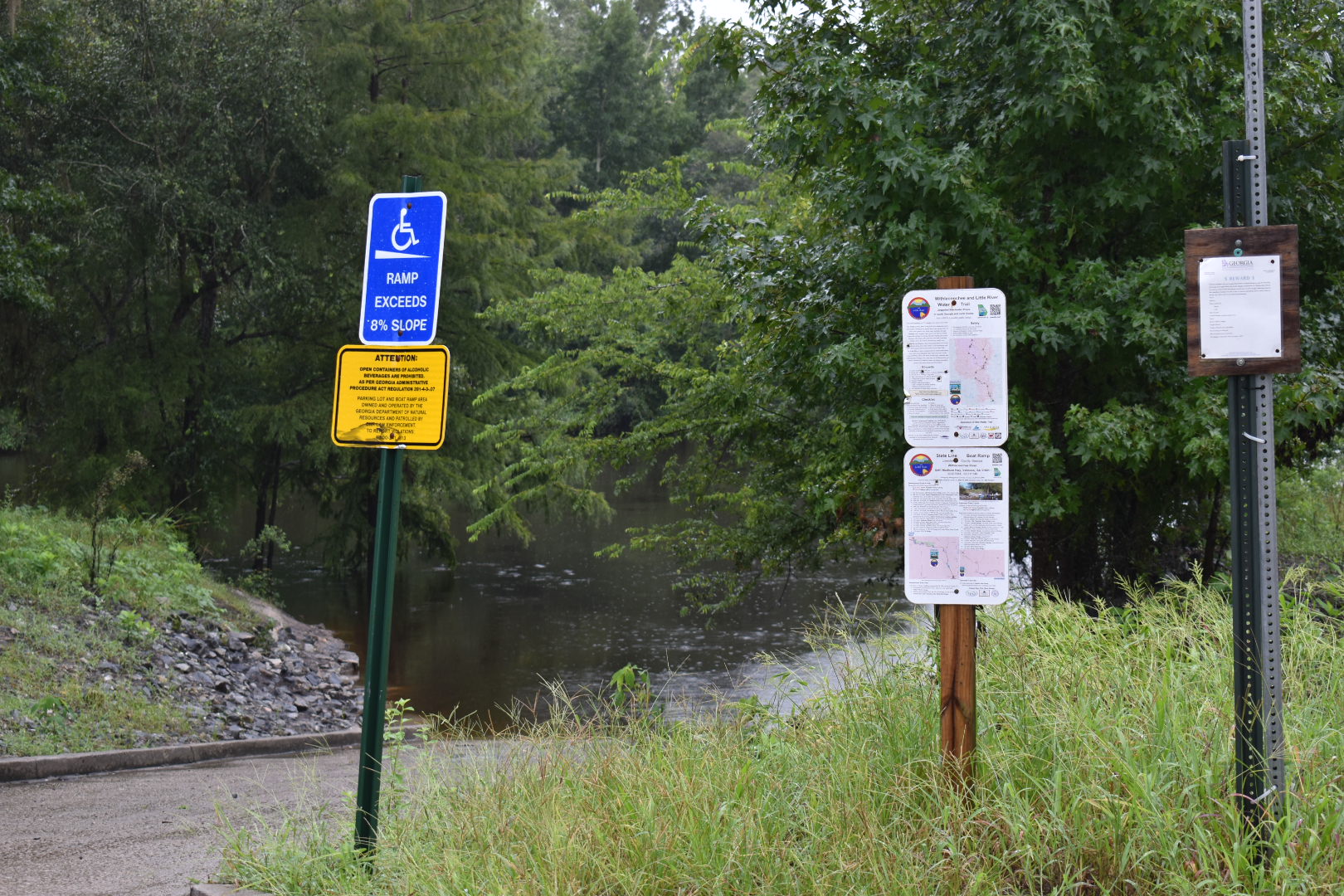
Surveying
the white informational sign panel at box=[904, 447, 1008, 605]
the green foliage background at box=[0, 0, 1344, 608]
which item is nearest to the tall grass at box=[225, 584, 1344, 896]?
the white informational sign panel at box=[904, 447, 1008, 605]

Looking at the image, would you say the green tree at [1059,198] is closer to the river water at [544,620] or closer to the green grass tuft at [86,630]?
the river water at [544,620]

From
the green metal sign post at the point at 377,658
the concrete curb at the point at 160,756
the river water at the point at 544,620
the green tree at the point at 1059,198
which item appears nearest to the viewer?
the green metal sign post at the point at 377,658

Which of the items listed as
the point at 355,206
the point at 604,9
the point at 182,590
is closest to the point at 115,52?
the point at 355,206

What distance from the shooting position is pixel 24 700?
825 cm

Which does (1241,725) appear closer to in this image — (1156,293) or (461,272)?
(1156,293)

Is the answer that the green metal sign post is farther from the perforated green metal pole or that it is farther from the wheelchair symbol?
the perforated green metal pole

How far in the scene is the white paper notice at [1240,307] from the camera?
11.8 ft

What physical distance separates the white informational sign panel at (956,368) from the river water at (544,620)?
20.8ft

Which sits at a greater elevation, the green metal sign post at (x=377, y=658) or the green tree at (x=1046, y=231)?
the green tree at (x=1046, y=231)

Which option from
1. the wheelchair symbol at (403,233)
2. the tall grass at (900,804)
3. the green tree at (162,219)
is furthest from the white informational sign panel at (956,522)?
the green tree at (162,219)

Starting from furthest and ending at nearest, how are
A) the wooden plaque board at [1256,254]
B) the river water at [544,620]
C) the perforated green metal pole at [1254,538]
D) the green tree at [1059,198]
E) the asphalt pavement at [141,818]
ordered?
the river water at [544,620] < the green tree at [1059,198] < the asphalt pavement at [141,818] < the wooden plaque board at [1256,254] < the perforated green metal pole at [1254,538]

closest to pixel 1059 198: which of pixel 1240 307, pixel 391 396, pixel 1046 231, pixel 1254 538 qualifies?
pixel 1046 231

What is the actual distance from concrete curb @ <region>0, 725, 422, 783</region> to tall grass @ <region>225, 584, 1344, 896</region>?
2.21 metres

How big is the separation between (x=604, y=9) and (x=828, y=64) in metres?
60.4
